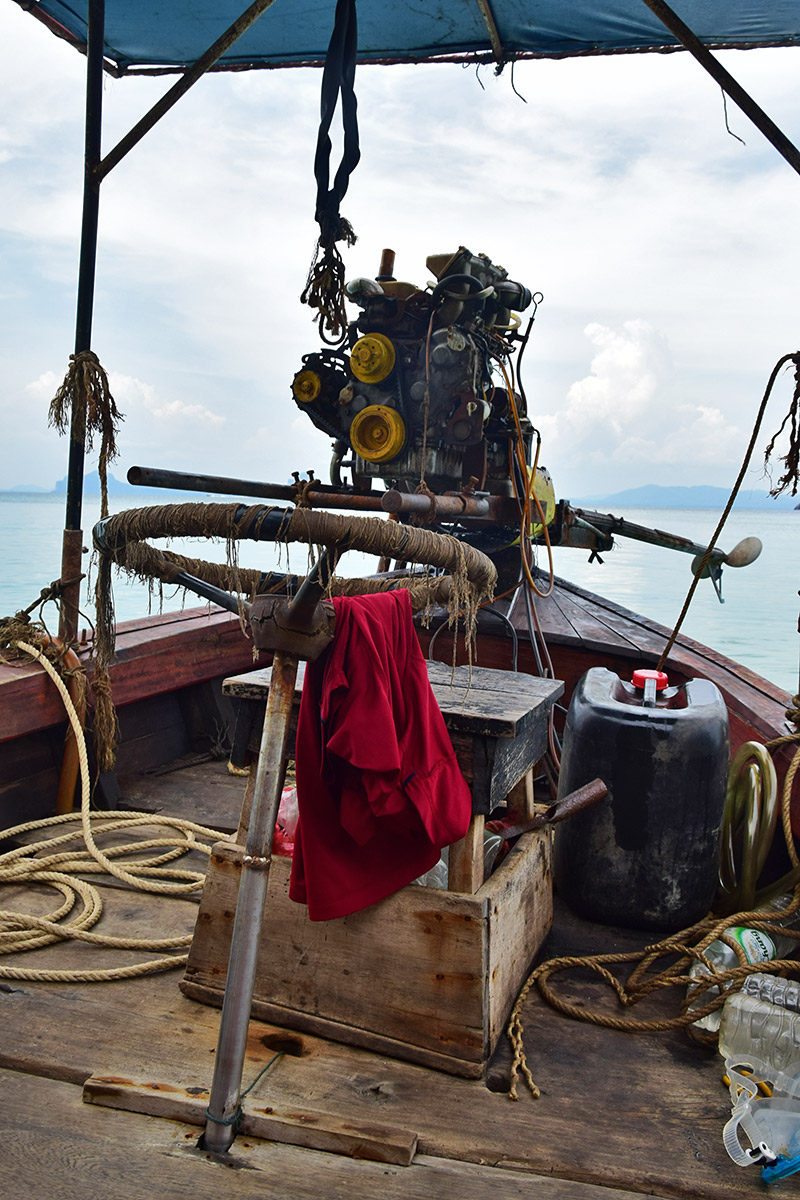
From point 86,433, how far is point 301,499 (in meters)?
1.80

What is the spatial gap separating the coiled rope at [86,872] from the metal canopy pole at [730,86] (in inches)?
90.3

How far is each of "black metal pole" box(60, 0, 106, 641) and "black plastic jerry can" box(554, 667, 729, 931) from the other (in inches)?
67.3

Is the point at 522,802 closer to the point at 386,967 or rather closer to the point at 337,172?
the point at 386,967

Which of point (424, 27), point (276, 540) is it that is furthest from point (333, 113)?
point (424, 27)

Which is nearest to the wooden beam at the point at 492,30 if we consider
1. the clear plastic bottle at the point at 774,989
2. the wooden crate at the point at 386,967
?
the wooden crate at the point at 386,967

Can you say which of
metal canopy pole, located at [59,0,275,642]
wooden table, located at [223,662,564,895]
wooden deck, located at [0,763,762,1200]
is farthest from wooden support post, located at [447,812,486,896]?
metal canopy pole, located at [59,0,275,642]

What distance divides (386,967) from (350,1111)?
26 centimetres

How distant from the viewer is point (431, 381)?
3.32 meters

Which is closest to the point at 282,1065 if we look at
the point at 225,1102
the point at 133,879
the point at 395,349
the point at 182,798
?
the point at 225,1102

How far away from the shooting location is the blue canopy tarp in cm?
333

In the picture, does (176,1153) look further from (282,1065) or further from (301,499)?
(301,499)

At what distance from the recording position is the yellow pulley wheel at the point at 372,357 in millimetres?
3361

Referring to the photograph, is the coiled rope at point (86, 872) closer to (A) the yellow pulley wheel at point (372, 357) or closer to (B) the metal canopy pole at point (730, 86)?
(A) the yellow pulley wheel at point (372, 357)

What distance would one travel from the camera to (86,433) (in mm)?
2896
